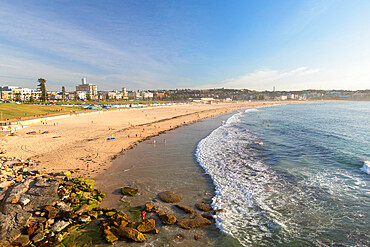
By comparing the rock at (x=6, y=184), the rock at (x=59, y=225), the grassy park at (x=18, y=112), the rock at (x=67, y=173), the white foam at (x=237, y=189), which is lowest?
the white foam at (x=237, y=189)

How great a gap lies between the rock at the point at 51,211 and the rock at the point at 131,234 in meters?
3.01

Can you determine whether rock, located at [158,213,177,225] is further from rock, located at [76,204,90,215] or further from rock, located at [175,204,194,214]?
rock, located at [76,204,90,215]

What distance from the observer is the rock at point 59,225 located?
280 inches

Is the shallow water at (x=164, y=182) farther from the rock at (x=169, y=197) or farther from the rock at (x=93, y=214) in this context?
the rock at (x=93, y=214)

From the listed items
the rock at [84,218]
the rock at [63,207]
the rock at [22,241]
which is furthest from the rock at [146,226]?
the rock at [22,241]

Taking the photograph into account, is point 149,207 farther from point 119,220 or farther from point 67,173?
point 67,173

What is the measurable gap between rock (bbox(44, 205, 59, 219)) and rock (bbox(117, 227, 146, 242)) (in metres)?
3.01

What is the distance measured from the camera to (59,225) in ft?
23.9

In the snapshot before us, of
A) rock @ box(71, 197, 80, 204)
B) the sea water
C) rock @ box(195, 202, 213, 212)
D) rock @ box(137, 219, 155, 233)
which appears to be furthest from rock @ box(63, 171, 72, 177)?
the sea water

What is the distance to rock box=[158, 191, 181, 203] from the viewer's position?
958cm

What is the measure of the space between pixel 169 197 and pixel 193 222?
2.27 m

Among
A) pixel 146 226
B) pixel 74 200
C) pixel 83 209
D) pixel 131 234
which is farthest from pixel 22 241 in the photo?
pixel 146 226

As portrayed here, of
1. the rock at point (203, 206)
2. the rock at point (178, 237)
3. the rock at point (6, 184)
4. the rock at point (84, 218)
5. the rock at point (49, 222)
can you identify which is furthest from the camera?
the rock at point (6, 184)

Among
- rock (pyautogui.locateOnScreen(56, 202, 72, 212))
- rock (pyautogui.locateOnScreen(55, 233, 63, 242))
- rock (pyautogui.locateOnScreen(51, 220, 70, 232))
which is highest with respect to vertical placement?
rock (pyautogui.locateOnScreen(56, 202, 72, 212))
